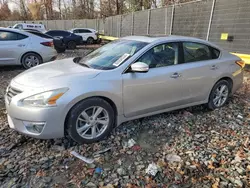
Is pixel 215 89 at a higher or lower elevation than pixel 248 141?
higher

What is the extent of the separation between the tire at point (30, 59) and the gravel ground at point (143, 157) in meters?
4.03

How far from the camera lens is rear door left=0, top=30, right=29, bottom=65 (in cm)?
673

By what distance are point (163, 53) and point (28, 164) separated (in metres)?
2.54

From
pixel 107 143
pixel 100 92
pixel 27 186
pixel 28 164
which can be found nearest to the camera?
pixel 27 186

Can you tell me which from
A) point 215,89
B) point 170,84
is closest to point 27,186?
point 170,84

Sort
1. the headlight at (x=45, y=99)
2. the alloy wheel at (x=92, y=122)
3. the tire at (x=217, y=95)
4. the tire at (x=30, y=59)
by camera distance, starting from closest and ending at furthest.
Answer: the headlight at (x=45, y=99), the alloy wheel at (x=92, y=122), the tire at (x=217, y=95), the tire at (x=30, y=59)

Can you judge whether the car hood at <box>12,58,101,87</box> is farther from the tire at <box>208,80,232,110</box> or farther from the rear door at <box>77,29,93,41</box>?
the rear door at <box>77,29,93,41</box>

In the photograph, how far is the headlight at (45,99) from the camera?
2664 mm

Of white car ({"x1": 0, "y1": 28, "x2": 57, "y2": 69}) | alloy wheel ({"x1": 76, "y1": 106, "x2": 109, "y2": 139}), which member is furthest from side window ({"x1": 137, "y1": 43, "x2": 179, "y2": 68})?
white car ({"x1": 0, "y1": 28, "x2": 57, "y2": 69})

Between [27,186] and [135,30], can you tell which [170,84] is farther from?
[135,30]

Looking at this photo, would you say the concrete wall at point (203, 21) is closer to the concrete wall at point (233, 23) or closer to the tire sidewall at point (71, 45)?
the concrete wall at point (233, 23)

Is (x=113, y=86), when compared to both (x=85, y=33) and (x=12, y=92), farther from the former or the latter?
(x=85, y=33)

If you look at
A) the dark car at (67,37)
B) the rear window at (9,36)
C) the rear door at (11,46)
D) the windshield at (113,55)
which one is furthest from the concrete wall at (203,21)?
the rear window at (9,36)

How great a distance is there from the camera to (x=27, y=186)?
2.34 metres
